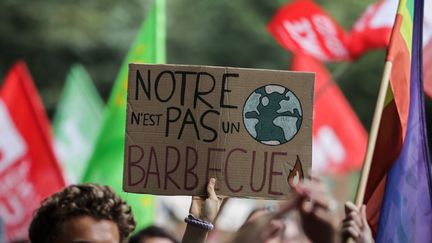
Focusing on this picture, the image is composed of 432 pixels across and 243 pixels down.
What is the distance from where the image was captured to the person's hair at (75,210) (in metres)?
4.97

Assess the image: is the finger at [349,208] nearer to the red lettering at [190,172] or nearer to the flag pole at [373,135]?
the flag pole at [373,135]

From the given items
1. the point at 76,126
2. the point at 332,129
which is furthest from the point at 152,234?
the point at 76,126

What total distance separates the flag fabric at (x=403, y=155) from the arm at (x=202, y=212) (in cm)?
66

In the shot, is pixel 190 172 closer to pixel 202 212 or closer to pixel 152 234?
pixel 202 212

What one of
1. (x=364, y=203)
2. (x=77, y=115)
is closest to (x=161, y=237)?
(x=364, y=203)

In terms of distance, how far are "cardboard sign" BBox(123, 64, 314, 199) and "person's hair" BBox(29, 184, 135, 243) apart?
0.23 meters

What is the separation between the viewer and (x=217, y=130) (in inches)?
187

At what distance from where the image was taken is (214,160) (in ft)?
15.5

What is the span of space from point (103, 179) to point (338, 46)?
5.39 feet

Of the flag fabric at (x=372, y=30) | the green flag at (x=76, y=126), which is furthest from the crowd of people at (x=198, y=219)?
the green flag at (x=76, y=126)

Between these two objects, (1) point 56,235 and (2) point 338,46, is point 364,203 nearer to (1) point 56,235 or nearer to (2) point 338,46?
(1) point 56,235

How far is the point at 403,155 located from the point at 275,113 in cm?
68

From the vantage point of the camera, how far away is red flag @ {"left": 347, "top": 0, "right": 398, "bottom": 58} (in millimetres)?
8805

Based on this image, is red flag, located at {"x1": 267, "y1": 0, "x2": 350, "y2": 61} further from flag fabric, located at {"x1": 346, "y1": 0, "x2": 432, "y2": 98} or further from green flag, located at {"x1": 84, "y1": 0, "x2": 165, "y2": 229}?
green flag, located at {"x1": 84, "y1": 0, "x2": 165, "y2": 229}
